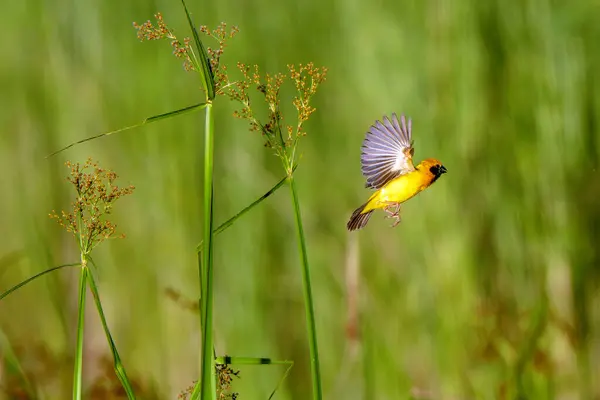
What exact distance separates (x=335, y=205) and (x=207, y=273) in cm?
53

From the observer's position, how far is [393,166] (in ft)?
1.90

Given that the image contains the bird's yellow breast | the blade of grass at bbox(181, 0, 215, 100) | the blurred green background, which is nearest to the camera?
the blade of grass at bbox(181, 0, 215, 100)

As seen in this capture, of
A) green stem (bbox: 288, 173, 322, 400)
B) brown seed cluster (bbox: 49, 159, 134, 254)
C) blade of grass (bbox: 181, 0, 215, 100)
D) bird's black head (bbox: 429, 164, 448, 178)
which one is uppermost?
blade of grass (bbox: 181, 0, 215, 100)

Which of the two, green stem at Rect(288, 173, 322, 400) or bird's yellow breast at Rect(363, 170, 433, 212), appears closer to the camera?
green stem at Rect(288, 173, 322, 400)

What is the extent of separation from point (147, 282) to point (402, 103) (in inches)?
14.6

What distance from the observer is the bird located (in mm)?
573

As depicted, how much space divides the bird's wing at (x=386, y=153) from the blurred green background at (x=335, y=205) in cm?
33

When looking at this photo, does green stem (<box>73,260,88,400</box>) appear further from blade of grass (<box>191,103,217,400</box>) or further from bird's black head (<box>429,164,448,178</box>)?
bird's black head (<box>429,164,448,178</box>)

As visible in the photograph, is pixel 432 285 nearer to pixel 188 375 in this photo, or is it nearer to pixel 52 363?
pixel 188 375

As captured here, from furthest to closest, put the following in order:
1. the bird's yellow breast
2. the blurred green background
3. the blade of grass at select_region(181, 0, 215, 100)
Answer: the blurred green background < the bird's yellow breast < the blade of grass at select_region(181, 0, 215, 100)

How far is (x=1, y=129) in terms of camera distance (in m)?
0.98

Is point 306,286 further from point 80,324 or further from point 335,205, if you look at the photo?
point 335,205

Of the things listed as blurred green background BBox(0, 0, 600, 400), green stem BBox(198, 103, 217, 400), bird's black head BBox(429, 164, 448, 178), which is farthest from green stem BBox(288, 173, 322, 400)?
blurred green background BBox(0, 0, 600, 400)

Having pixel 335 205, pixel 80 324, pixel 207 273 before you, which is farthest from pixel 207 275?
pixel 335 205
